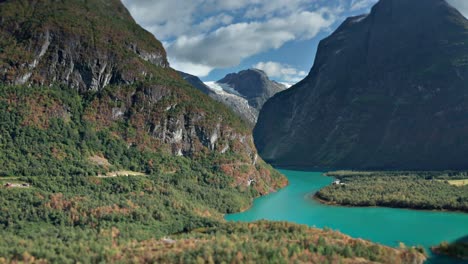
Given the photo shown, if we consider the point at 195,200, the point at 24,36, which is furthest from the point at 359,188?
the point at 24,36

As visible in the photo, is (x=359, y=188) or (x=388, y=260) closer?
(x=388, y=260)

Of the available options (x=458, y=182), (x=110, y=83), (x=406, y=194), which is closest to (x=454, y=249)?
(x=406, y=194)

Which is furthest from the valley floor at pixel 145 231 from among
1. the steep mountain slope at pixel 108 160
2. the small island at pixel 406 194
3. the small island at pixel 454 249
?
the small island at pixel 406 194

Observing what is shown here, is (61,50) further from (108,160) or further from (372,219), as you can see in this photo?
(372,219)

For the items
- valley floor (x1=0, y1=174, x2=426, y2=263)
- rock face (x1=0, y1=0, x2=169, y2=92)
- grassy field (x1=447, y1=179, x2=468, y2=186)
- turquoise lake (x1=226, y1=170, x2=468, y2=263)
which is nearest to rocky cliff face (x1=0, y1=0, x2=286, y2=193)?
rock face (x1=0, y1=0, x2=169, y2=92)

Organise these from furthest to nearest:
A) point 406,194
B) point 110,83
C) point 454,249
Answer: point 110,83, point 406,194, point 454,249

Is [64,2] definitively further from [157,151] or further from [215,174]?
[215,174]

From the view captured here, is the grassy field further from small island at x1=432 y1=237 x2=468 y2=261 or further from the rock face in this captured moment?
the rock face

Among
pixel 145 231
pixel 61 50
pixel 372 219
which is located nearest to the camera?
pixel 145 231
